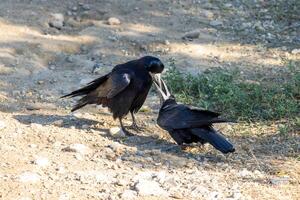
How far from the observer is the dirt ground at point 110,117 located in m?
5.35

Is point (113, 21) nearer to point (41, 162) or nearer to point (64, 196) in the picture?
point (41, 162)

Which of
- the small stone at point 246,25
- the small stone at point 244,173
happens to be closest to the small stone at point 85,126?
the small stone at point 244,173

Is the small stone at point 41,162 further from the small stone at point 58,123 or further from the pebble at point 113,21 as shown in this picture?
the pebble at point 113,21

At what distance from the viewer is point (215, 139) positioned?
5.96 meters

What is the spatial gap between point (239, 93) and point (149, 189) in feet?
8.18

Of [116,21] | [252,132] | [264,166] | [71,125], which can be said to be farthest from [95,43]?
[264,166]

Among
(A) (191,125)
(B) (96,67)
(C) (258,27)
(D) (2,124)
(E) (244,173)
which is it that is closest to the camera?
(E) (244,173)

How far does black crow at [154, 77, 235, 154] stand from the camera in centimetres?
596

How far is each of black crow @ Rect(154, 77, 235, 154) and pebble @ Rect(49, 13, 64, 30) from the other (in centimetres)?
336

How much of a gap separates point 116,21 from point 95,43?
2.30ft

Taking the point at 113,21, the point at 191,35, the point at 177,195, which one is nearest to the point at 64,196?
the point at 177,195

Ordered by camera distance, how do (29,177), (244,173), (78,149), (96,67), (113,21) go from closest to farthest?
(29,177), (244,173), (78,149), (96,67), (113,21)

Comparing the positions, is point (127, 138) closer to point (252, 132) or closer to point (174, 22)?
point (252, 132)

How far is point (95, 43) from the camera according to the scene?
9133 millimetres
